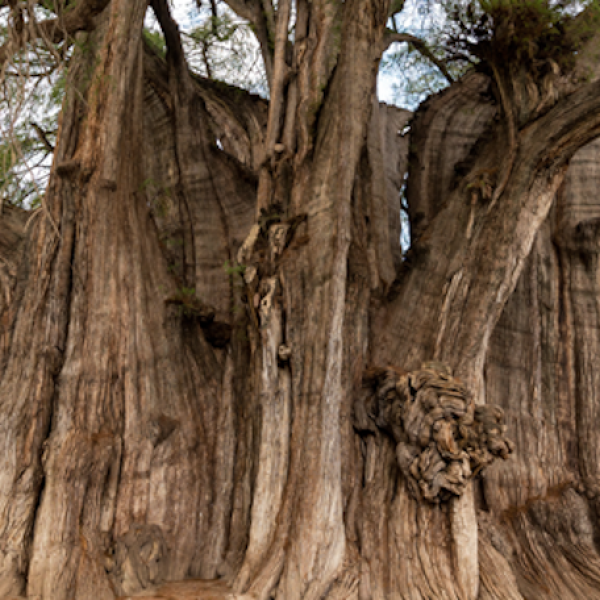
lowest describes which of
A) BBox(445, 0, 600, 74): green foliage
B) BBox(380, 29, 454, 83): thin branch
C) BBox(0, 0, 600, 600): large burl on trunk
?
BBox(0, 0, 600, 600): large burl on trunk

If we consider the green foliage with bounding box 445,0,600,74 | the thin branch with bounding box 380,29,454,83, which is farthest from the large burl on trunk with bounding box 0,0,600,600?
the thin branch with bounding box 380,29,454,83

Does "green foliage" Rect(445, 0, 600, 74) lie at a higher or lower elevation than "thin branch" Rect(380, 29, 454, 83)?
lower

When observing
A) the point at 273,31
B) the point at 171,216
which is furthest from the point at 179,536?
the point at 273,31

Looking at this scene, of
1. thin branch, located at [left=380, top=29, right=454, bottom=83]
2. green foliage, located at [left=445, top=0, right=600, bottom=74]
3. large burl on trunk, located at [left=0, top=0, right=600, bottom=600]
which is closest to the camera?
large burl on trunk, located at [left=0, top=0, right=600, bottom=600]

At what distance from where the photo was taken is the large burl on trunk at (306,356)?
3.93 metres

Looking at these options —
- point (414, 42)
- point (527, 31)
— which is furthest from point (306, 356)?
point (414, 42)

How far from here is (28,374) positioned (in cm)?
444

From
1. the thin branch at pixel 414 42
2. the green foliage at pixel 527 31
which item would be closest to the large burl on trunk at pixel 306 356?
the green foliage at pixel 527 31

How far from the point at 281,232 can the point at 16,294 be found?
84.2 inches

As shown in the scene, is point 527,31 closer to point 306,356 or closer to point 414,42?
point 414,42

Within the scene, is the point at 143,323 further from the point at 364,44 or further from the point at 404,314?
the point at 364,44

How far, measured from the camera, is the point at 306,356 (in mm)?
4305

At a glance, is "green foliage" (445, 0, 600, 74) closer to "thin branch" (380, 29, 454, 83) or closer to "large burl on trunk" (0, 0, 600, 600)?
"large burl on trunk" (0, 0, 600, 600)

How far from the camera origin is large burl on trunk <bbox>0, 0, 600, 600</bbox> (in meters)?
3.93
